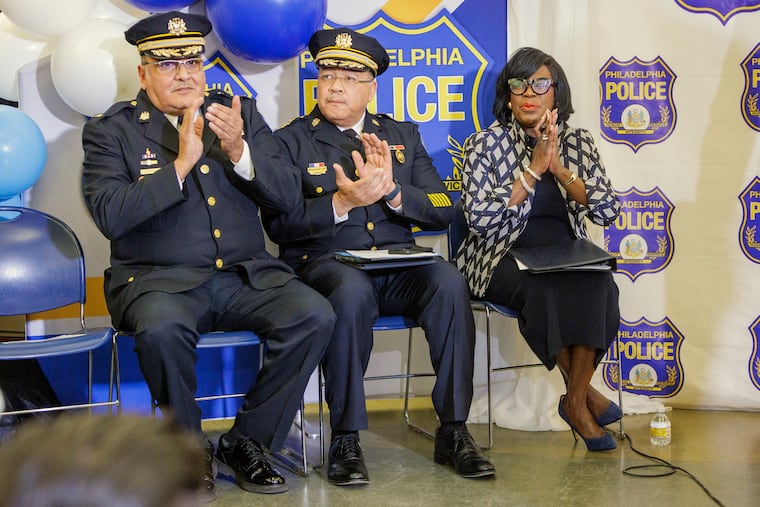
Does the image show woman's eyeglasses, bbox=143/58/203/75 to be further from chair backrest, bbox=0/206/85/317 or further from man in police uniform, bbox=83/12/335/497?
chair backrest, bbox=0/206/85/317

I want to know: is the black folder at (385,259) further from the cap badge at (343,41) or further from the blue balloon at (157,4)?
the blue balloon at (157,4)

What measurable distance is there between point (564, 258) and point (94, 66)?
2.01m

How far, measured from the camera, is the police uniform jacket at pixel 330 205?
364cm

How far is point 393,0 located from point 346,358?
182 centimetres

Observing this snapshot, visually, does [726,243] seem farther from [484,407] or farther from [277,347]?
[277,347]

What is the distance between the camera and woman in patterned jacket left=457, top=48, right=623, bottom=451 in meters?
3.62

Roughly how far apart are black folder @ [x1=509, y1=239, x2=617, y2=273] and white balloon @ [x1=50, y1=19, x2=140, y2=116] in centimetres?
175

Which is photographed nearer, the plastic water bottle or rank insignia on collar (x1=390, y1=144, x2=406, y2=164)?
the plastic water bottle

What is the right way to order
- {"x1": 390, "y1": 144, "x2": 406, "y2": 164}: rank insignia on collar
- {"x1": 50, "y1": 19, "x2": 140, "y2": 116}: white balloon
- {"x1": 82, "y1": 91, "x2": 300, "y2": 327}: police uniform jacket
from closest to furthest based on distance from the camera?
{"x1": 82, "y1": 91, "x2": 300, "y2": 327}: police uniform jacket
{"x1": 50, "y1": 19, "x2": 140, "y2": 116}: white balloon
{"x1": 390, "y1": 144, "x2": 406, "y2": 164}: rank insignia on collar

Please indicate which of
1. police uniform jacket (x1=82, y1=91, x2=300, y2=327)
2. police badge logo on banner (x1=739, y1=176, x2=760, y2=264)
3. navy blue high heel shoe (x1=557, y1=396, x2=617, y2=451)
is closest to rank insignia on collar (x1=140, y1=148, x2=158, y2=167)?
police uniform jacket (x1=82, y1=91, x2=300, y2=327)

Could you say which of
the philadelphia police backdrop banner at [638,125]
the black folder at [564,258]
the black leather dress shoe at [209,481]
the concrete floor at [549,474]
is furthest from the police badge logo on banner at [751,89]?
the black leather dress shoe at [209,481]

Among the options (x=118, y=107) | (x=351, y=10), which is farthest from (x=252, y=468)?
(x=351, y=10)

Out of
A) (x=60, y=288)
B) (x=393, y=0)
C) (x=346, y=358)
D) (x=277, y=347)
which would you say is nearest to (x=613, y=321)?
(x=346, y=358)

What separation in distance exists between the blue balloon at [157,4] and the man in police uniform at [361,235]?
2.04 ft
